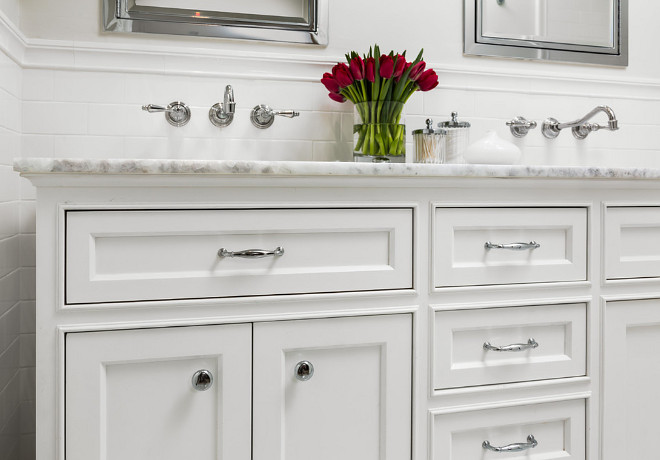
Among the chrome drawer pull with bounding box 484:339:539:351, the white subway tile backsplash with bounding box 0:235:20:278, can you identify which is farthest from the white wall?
the chrome drawer pull with bounding box 484:339:539:351

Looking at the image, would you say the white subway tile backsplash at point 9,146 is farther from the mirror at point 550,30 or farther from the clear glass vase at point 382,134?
the mirror at point 550,30

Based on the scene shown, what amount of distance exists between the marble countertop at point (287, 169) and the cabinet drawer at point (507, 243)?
9cm

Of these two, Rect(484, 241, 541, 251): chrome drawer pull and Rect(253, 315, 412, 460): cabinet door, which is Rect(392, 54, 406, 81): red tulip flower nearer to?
Rect(484, 241, 541, 251): chrome drawer pull

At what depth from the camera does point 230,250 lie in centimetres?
100

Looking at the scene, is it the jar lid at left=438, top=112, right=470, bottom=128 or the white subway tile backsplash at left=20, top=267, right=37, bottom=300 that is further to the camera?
the jar lid at left=438, top=112, right=470, bottom=128

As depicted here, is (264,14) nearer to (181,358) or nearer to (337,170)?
(337,170)

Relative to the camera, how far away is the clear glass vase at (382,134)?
1455mm

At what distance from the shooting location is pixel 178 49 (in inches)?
60.2

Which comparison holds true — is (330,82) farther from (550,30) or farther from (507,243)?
(550,30)

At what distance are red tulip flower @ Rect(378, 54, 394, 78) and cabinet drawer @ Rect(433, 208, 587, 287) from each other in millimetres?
502

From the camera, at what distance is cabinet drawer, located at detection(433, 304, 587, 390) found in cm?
111

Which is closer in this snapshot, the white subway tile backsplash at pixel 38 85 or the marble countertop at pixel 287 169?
the marble countertop at pixel 287 169

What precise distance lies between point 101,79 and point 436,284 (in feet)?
3.52

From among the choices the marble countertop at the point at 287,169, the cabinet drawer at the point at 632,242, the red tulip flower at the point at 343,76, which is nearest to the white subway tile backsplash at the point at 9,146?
the marble countertop at the point at 287,169
